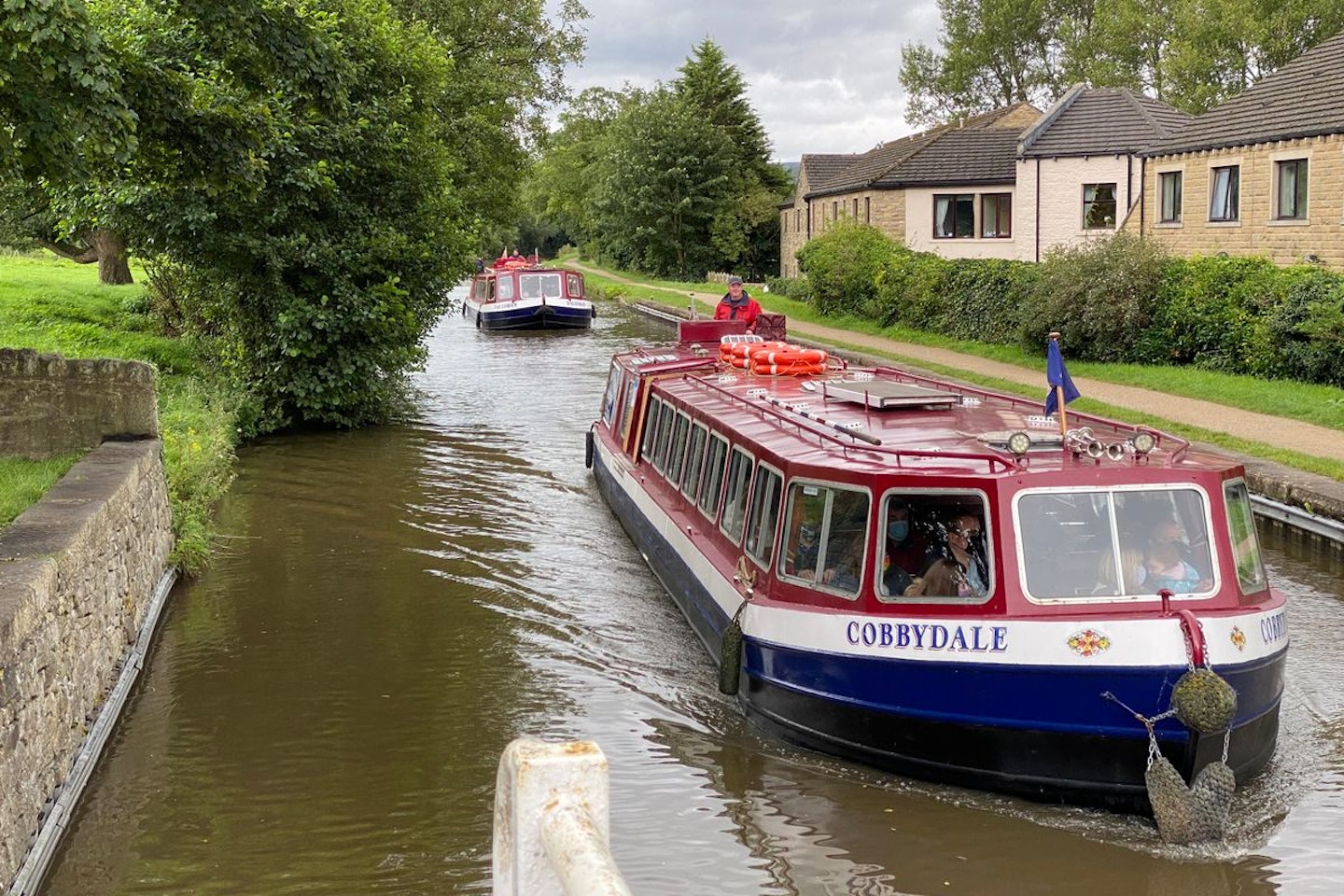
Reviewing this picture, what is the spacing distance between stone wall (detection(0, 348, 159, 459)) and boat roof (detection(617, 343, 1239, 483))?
490 centimetres

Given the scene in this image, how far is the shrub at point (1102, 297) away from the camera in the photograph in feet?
79.5

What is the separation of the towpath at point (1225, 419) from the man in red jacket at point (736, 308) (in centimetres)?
91

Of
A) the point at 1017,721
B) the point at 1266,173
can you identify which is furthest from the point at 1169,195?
the point at 1017,721

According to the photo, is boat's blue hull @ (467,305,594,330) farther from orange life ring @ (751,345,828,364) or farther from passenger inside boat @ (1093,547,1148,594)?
passenger inside boat @ (1093,547,1148,594)

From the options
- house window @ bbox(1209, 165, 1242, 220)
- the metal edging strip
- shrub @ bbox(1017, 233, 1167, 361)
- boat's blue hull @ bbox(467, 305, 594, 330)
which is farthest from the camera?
boat's blue hull @ bbox(467, 305, 594, 330)

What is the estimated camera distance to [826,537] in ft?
29.2

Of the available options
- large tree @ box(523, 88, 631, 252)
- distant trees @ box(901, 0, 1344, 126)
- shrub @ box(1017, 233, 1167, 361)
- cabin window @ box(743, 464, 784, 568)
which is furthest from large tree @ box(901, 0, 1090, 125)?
cabin window @ box(743, 464, 784, 568)

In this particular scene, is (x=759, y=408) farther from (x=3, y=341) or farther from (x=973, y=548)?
(x=3, y=341)

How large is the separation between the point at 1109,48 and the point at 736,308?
49809mm

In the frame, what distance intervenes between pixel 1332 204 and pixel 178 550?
64.5ft

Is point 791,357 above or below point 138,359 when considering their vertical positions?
above

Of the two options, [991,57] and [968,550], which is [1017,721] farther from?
[991,57]

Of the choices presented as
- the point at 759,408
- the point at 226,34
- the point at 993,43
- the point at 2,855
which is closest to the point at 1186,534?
the point at 759,408

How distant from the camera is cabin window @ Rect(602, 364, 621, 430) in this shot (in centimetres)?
1773
